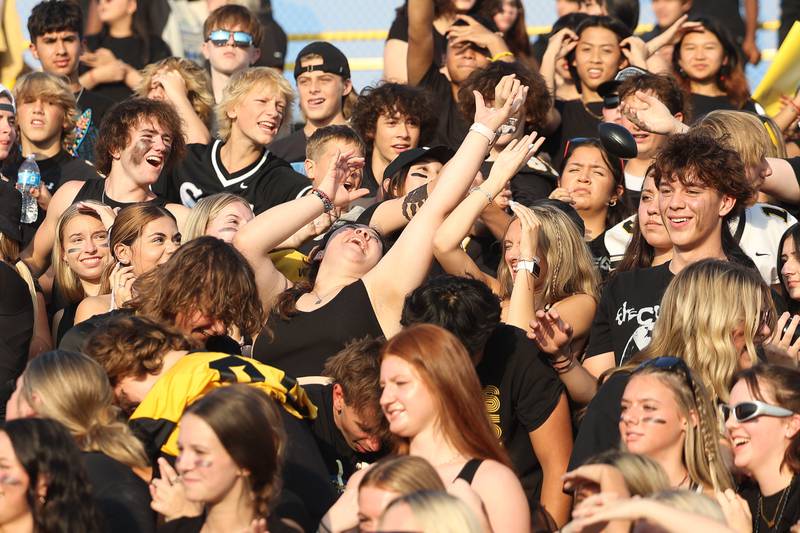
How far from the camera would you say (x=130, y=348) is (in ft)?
17.8

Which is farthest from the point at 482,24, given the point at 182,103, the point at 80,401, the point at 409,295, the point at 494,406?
the point at 80,401

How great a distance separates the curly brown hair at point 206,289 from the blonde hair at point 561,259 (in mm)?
1493

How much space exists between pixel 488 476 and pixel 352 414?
3.28 ft

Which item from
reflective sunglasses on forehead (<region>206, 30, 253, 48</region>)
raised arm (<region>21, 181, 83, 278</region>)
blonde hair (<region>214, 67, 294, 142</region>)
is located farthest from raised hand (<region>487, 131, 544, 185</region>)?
reflective sunglasses on forehead (<region>206, 30, 253, 48</region>)

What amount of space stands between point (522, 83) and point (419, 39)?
4.75ft

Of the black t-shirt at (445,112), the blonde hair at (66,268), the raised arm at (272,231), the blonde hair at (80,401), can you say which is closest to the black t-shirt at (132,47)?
the black t-shirt at (445,112)

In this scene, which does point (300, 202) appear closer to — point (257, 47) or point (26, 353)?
point (26, 353)

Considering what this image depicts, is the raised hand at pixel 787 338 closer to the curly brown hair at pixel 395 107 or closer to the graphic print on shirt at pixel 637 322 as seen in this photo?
the graphic print on shirt at pixel 637 322

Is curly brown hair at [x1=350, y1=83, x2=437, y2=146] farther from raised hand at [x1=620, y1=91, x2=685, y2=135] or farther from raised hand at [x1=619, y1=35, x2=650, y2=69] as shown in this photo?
raised hand at [x1=620, y1=91, x2=685, y2=135]

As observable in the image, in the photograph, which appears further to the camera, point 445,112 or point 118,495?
point 445,112

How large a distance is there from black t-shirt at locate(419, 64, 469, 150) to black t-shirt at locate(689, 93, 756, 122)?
1.47 meters

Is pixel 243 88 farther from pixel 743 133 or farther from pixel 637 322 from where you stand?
pixel 637 322

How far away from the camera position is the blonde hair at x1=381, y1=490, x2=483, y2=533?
3.95 metres

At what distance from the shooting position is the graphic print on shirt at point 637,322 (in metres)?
6.15
